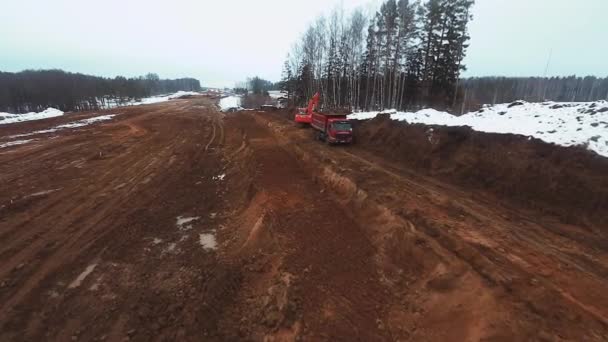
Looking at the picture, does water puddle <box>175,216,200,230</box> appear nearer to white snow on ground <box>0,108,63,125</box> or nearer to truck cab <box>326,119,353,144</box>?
truck cab <box>326,119,353,144</box>

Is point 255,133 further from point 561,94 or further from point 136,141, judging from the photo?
point 561,94

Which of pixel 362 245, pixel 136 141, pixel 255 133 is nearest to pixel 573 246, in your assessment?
pixel 362 245

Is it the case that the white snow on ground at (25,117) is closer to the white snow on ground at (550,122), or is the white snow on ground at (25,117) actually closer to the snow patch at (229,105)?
the snow patch at (229,105)

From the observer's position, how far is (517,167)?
989 cm

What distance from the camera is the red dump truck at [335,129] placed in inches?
730

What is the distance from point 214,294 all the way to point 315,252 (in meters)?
2.56

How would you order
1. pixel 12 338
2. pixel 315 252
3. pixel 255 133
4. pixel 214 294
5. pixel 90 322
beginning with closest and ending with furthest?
pixel 12 338 < pixel 90 322 < pixel 214 294 < pixel 315 252 < pixel 255 133

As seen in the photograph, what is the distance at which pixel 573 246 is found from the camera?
6438mm

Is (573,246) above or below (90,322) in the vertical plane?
above

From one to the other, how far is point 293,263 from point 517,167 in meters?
8.71

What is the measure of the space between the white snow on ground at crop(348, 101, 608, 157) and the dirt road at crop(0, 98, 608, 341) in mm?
3625

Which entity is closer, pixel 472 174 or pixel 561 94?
pixel 472 174

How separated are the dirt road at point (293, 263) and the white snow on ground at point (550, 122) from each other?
11.9 ft

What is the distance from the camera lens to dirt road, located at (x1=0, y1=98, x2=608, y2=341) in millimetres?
5000
